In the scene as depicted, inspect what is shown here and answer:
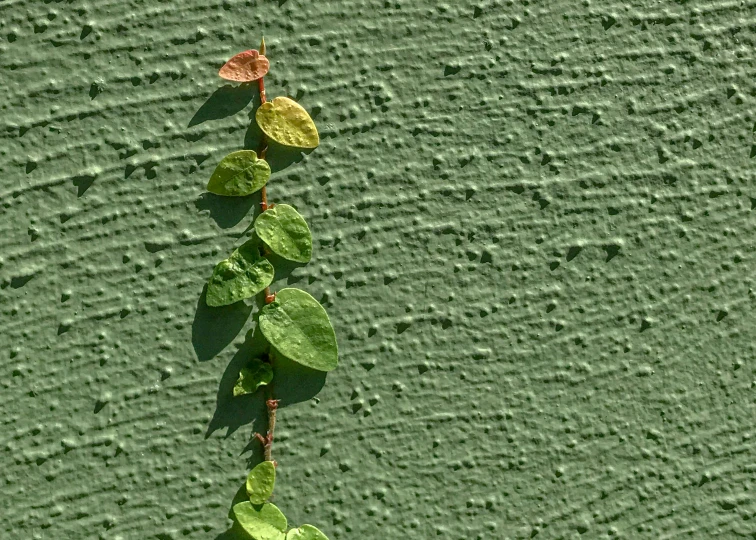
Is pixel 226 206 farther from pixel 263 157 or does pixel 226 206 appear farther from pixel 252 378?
pixel 252 378

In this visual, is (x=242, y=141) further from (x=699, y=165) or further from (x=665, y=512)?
(x=665, y=512)

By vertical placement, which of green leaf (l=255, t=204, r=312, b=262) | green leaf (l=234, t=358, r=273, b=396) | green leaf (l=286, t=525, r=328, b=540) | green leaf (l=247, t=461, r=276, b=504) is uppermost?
green leaf (l=255, t=204, r=312, b=262)

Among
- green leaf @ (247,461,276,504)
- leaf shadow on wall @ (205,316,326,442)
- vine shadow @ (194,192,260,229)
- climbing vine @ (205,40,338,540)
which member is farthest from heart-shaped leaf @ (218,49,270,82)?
green leaf @ (247,461,276,504)

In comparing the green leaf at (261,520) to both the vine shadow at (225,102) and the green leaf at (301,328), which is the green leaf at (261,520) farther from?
the vine shadow at (225,102)

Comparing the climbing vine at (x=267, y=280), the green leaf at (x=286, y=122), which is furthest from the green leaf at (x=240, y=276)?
the green leaf at (x=286, y=122)

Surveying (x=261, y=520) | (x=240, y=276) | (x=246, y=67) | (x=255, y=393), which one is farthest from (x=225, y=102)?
(x=261, y=520)

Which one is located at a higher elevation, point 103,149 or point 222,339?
point 103,149

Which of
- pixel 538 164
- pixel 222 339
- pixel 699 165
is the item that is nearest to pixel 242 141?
pixel 222 339

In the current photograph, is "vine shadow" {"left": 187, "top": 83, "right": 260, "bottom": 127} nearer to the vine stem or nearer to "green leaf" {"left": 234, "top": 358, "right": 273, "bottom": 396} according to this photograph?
the vine stem
